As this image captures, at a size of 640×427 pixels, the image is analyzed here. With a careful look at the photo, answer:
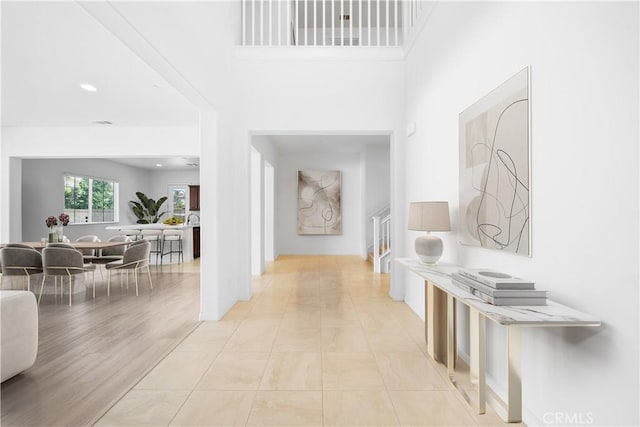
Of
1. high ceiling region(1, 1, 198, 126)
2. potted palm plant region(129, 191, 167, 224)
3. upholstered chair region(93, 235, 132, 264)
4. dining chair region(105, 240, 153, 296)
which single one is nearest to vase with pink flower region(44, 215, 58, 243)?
upholstered chair region(93, 235, 132, 264)

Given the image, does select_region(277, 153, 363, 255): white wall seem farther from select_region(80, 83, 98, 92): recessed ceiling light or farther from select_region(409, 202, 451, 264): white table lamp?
select_region(409, 202, 451, 264): white table lamp

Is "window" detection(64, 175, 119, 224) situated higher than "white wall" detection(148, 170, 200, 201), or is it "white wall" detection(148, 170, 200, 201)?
"white wall" detection(148, 170, 200, 201)

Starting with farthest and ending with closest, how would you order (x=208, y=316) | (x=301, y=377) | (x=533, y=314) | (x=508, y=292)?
(x=208, y=316)
(x=301, y=377)
(x=508, y=292)
(x=533, y=314)

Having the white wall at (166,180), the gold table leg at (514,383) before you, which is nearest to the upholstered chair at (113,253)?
the gold table leg at (514,383)

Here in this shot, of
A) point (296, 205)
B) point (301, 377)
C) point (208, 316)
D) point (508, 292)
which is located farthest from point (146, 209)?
point (508, 292)

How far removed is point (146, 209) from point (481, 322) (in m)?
11.5

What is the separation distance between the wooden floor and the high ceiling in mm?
2453

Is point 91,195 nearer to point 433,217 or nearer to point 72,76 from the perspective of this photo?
point 72,76

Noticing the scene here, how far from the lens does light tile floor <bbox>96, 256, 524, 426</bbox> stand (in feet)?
6.17

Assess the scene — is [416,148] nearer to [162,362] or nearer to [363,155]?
[162,362]

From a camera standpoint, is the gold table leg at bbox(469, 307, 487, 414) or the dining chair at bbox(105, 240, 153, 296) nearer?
the gold table leg at bbox(469, 307, 487, 414)

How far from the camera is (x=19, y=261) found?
4.26 meters

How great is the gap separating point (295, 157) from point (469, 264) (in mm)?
6849

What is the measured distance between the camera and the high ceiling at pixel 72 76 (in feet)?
9.52
